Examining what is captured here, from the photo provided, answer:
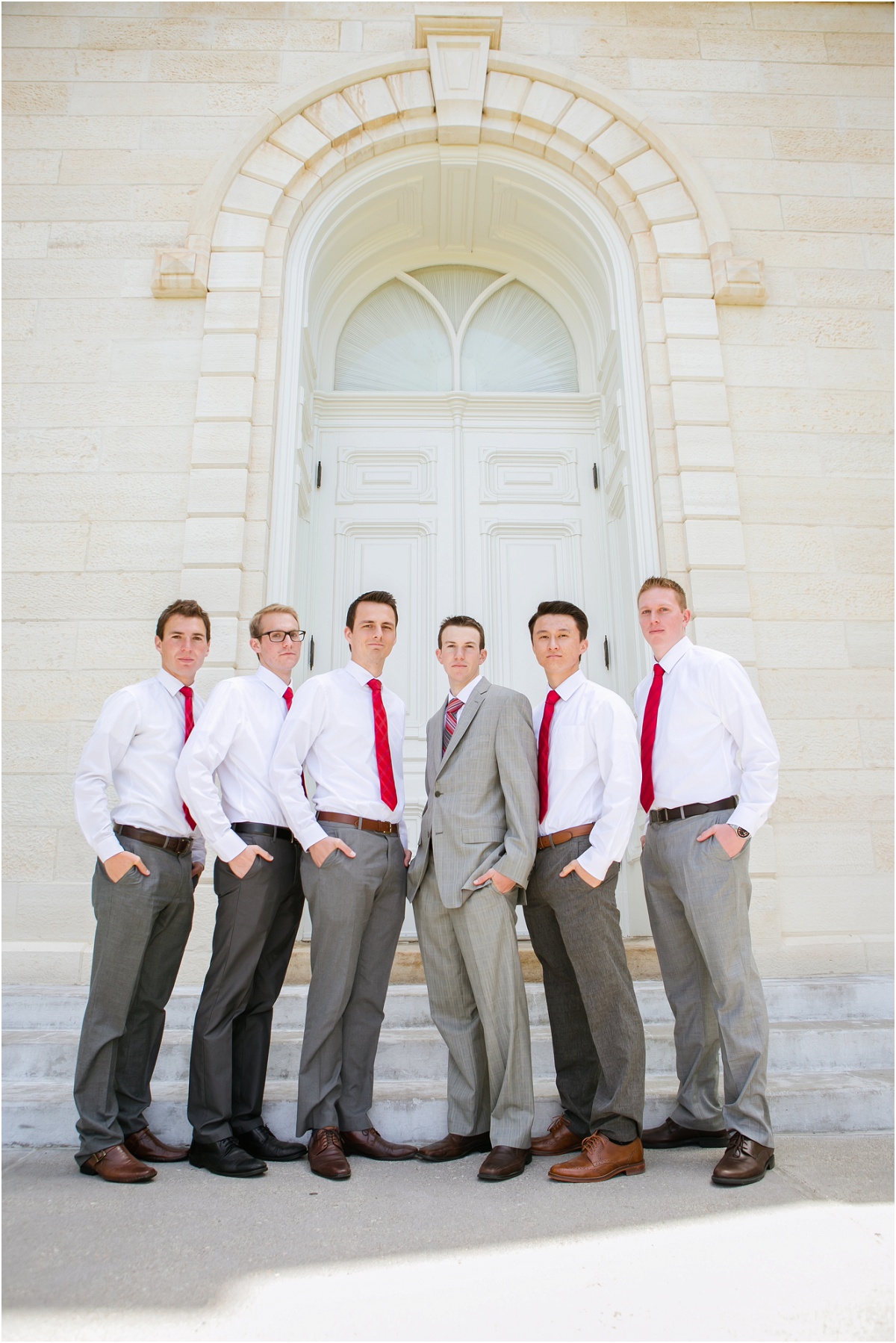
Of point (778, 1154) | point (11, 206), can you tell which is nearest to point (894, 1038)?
point (778, 1154)

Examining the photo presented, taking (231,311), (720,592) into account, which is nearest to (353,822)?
(720,592)

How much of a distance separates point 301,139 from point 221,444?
7.45ft

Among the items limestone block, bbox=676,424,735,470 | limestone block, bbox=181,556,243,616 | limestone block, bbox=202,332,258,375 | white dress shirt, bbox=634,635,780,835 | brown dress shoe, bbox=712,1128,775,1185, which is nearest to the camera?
brown dress shoe, bbox=712,1128,775,1185

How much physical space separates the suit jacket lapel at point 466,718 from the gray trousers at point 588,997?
472 millimetres

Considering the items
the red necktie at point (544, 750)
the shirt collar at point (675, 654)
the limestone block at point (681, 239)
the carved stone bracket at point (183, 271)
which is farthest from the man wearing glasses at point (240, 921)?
the limestone block at point (681, 239)

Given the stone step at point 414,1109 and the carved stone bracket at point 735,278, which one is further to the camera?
the carved stone bracket at point 735,278

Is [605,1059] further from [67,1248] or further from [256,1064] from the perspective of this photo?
[67,1248]

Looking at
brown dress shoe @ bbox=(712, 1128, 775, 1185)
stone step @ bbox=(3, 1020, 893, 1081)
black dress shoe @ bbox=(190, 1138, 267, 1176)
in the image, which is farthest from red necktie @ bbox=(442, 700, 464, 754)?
brown dress shoe @ bbox=(712, 1128, 775, 1185)

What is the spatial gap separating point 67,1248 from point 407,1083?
55.5 inches

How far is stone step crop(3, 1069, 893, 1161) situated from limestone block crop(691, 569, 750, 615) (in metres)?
2.47

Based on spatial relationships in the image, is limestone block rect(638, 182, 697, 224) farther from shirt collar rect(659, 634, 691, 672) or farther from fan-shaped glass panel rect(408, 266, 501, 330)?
shirt collar rect(659, 634, 691, 672)

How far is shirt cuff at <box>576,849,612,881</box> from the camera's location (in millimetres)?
2850

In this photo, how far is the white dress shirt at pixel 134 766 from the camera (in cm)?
296

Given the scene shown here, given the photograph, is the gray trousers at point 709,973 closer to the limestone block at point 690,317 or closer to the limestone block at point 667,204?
the limestone block at point 690,317
